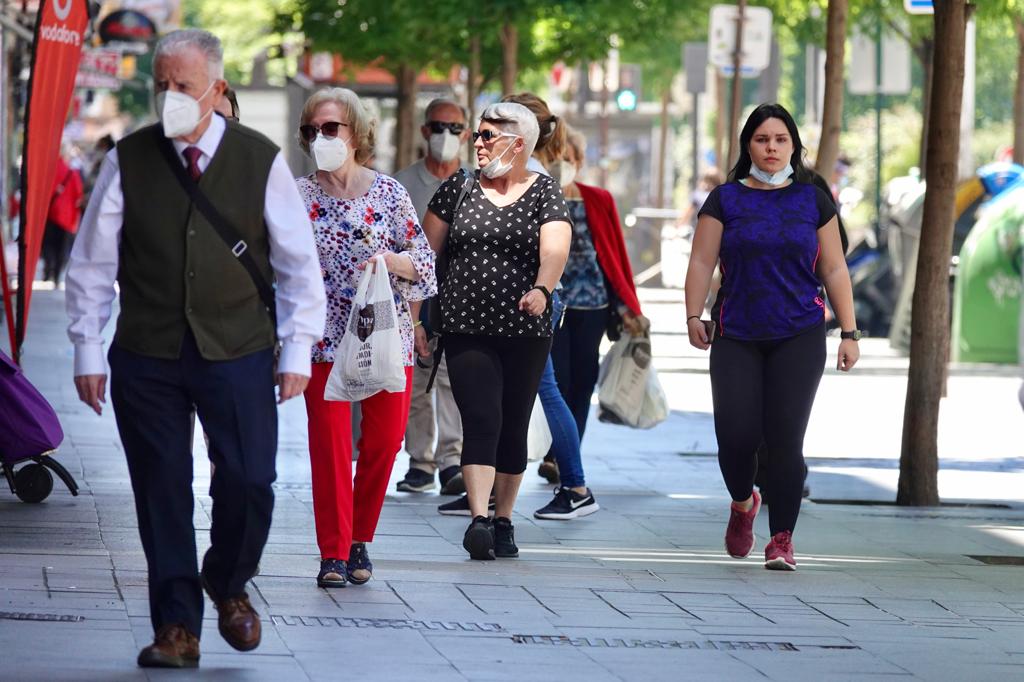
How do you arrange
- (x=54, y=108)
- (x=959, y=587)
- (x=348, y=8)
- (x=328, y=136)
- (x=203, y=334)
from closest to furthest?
1. (x=203, y=334)
2. (x=328, y=136)
3. (x=959, y=587)
4. (x=54, y=108)
5. (x=348, y=8)

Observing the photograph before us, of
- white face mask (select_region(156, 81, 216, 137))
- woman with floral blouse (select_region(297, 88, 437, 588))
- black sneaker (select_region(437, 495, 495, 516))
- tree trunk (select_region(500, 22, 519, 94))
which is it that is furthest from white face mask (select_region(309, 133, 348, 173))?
tree trunk (select_region(500, 22, 519, 94))

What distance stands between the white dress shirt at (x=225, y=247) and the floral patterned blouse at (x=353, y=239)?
1.46 metres

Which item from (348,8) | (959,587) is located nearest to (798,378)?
(959,587)

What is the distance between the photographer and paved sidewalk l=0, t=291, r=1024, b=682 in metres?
6.31

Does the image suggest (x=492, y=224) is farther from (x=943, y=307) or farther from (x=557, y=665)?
(x=943, y=307)

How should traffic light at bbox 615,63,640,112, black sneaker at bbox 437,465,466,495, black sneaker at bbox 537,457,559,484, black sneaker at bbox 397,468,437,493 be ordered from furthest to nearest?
traffic light at bbox 615,63,640,112, black sneaker at bbox 537,457,559,484, black sneaker at bbox 397,468,437,493, black sneaker at bbox 437,465,466,495

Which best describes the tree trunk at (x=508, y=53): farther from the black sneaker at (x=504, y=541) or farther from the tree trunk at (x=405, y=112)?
the black sneaker at (x=504, y=541)

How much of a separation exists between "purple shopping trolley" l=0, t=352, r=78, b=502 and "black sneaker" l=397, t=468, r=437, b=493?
6.54ft

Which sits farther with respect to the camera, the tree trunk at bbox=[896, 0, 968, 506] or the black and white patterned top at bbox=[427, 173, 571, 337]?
the tree trunk at bbox=[896, 0, 968, 506]

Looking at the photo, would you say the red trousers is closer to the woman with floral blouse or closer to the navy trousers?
the woman with floral blouse

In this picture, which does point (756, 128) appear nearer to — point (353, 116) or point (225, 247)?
point (353, 116)

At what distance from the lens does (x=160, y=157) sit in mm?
5973

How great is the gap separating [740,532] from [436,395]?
8.21ft

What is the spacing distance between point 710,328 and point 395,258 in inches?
61.2
